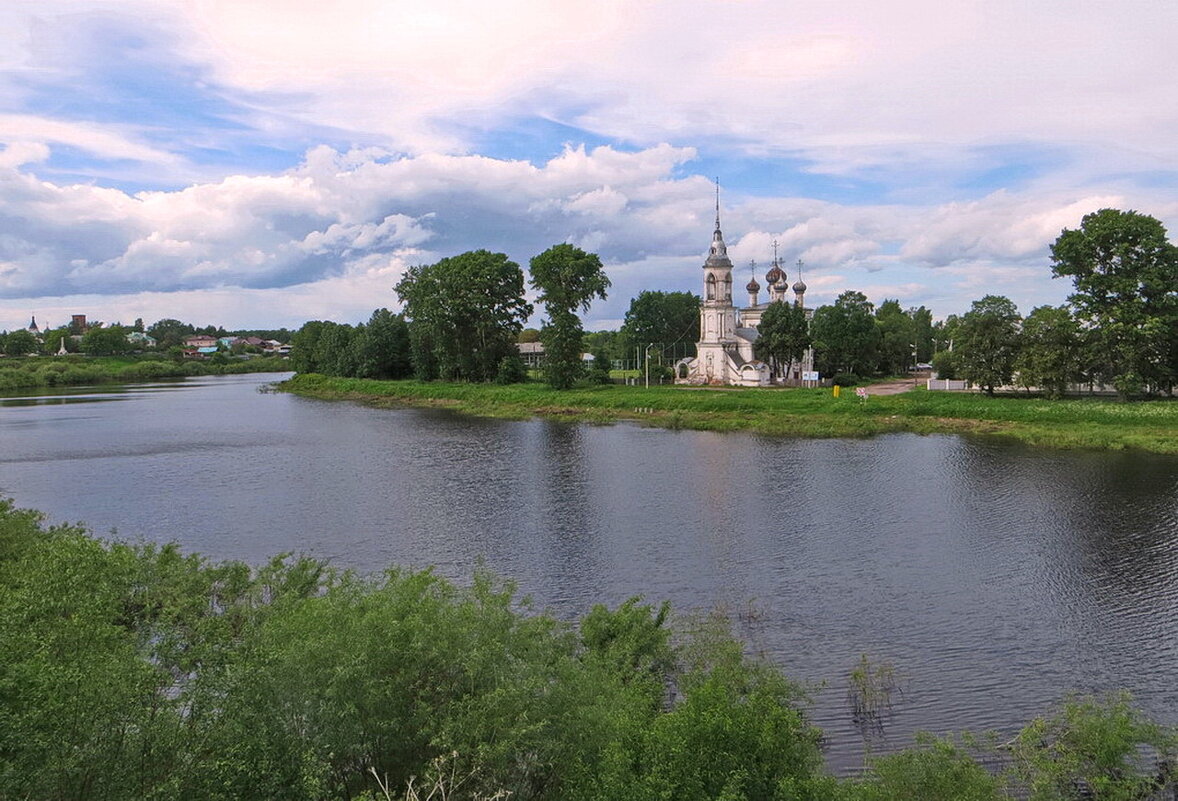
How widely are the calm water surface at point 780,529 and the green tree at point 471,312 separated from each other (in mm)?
31742

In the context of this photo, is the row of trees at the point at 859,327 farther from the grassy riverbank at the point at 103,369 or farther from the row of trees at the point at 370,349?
the grassy riverbank at the point at 103,369

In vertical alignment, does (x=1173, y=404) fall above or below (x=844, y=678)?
above

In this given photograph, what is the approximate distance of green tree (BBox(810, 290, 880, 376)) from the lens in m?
86.7

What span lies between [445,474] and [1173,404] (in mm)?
47453

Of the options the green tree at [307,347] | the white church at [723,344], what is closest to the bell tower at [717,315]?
the white church at [723,344]

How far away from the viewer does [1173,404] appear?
54.1 meters

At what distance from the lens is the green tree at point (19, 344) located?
156m

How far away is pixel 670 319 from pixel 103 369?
310 feet

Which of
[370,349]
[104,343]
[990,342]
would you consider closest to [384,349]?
[370,349]

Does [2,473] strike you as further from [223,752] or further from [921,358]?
[921,358]

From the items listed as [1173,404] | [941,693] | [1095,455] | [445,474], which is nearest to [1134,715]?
[941,693]

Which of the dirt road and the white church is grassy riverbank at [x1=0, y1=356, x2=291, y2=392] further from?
the dirt road

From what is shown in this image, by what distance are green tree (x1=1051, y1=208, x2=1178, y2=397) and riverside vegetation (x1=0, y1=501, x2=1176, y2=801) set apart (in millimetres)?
50315

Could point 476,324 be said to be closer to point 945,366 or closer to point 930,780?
point 945,366
